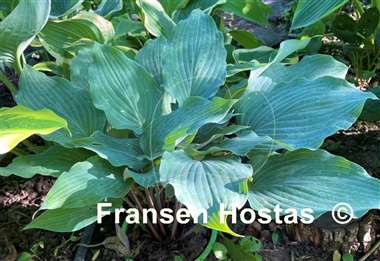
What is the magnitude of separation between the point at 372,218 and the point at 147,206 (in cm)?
51

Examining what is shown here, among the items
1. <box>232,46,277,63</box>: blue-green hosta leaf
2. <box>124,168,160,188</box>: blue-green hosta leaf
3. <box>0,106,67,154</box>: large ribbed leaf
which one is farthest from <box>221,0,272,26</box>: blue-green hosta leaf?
<box>0,106,67,154</box>: large ribbed leaf

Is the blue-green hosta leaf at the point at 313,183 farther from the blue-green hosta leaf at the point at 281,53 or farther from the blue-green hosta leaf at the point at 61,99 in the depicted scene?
the blue-green hosta leaf at the point at 61,99

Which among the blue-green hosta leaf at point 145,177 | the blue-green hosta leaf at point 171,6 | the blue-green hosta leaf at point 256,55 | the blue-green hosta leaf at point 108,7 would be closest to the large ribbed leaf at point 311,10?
the blue-green hosta leaf at point 256,55

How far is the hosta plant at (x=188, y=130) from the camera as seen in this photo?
1013 mm

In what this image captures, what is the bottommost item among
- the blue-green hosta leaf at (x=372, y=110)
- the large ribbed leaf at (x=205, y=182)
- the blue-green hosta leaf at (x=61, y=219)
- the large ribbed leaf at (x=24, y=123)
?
the blue-green hosta leaf at (x=61, y=219)

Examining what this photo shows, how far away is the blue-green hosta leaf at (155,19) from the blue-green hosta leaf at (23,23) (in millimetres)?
351

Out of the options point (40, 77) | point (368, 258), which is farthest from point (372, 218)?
point (40, 77)

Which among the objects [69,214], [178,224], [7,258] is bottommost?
[7,258]

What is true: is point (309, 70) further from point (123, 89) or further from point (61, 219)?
point (61, 219)

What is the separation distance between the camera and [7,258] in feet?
4.36

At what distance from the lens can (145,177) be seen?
1058mm

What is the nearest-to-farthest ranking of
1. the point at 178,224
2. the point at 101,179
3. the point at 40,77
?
the point at 101,179 < the point at 40,77 < the point at 178,224

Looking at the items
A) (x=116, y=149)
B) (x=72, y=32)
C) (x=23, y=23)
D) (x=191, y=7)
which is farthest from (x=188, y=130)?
(x=191, y=7)

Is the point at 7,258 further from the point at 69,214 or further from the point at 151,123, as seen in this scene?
the point at 151,123
